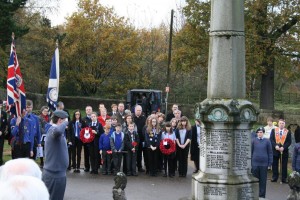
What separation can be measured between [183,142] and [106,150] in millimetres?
2310

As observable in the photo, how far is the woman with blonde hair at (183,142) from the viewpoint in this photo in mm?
13805

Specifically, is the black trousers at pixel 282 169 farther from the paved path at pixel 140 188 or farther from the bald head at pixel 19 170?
the bald head at pixel 19 170

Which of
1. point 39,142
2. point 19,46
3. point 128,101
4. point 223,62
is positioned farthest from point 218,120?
point 19,46

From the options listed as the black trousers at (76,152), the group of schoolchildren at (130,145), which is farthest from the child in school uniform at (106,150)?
the black trousers at (76,152)

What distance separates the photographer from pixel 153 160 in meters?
13.9

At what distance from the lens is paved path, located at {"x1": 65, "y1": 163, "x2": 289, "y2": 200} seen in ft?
35.0

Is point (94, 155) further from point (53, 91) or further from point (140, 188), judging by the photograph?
point (140, 188)

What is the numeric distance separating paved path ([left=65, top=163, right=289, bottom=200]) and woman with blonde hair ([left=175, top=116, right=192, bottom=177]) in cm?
34

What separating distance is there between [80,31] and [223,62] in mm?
34795

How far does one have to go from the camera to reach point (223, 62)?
8680mm

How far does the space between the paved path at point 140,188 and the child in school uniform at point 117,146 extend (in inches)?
23.1

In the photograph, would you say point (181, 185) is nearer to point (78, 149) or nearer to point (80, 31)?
point (78, 149)

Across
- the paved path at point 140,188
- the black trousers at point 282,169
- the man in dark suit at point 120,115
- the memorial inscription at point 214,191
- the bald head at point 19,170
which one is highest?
the bald head at point 19,170

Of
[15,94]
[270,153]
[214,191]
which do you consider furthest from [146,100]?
[214,191]
